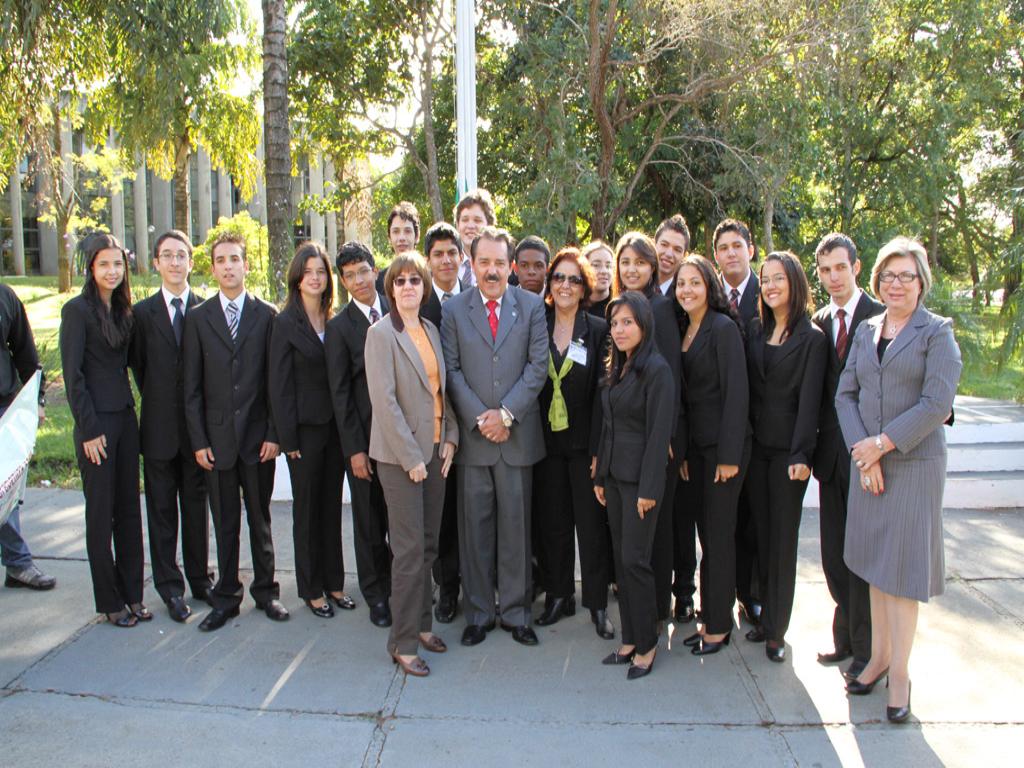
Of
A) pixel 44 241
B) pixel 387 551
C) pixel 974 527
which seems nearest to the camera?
pixel 387 551

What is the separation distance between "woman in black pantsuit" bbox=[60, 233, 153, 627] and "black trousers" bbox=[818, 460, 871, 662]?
3.82 m

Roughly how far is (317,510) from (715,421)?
94.1 inches

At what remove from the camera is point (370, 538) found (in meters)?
4.95

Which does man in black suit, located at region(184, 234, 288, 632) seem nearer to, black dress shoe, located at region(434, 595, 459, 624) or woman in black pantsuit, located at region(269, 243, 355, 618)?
woman in black pantsuit, located at region(269, 243, 355, 618)

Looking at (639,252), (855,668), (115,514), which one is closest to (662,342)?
(639,252)

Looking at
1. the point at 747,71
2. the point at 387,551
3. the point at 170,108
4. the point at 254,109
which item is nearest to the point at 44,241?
the point at 254,109

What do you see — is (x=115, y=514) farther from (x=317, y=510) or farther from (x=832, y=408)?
(x=832, y=408)

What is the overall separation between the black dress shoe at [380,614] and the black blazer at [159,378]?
4.81 ft

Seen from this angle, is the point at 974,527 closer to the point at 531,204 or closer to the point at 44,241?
the point at 531,204

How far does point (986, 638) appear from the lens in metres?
4.60

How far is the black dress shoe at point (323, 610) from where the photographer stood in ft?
16.3

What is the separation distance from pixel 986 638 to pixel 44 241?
52.7 m

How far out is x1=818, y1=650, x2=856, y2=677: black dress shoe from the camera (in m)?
4.32

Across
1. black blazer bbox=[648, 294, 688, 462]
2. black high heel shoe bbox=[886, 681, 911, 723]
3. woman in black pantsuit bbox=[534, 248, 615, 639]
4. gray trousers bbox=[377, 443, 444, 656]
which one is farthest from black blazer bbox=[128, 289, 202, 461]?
black high heel shoe bbox=[886, 681, 911, 723]
